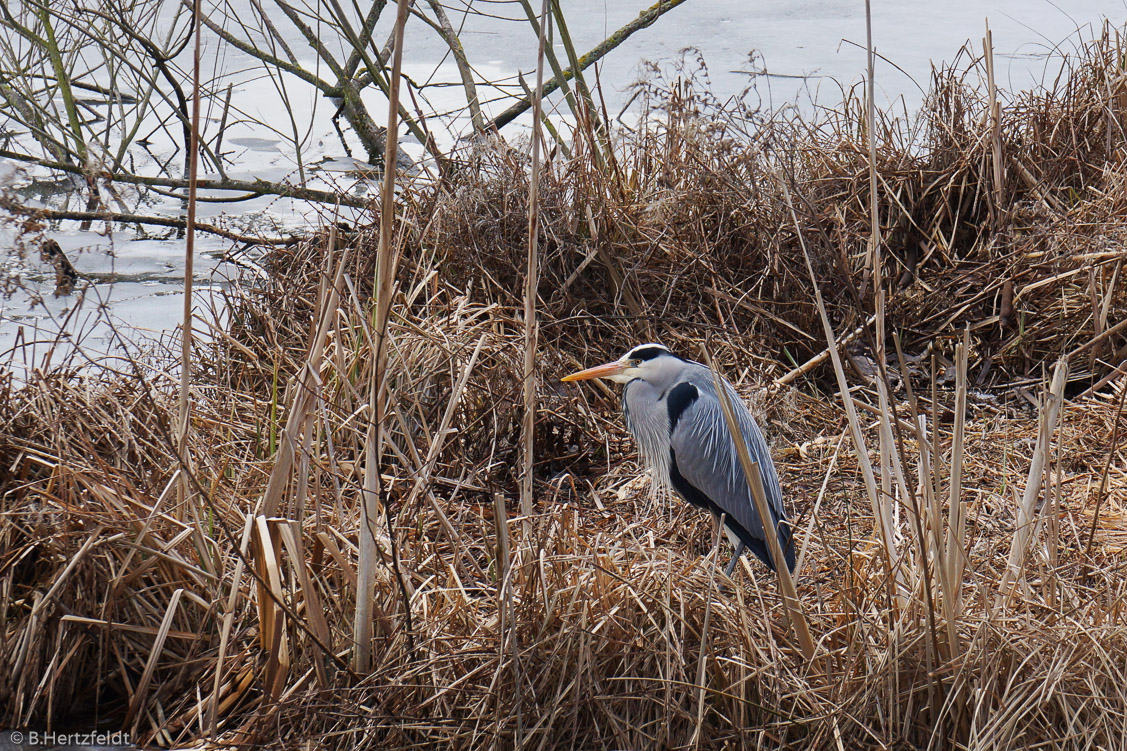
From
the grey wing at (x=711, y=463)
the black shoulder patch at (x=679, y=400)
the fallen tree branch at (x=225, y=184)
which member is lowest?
the grey wing at (x=711, y=463)

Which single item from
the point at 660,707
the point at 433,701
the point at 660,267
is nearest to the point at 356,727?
the point at 433,701

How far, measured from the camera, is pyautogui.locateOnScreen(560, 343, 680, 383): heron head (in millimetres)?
2570

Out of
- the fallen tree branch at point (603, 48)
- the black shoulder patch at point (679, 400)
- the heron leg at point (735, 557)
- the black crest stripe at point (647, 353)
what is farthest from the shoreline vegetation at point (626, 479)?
the fallen tree branch at point (603, 48)

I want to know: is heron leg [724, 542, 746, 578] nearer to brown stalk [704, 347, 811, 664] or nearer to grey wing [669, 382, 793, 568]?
grey wing [669, 382, 793, 568]

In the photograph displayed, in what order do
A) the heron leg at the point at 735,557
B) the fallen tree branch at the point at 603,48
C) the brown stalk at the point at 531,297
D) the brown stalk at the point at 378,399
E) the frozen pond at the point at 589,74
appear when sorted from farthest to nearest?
the fallen tree branch at the point at 603,48 → the frozen pond at the point at 589,74 → the heron leg at the point at 735,557 → the brown stalk at the point at 531,297 → the brown stalk at the point at 378,399

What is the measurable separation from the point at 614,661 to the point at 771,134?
2.27m

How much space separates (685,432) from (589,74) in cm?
373

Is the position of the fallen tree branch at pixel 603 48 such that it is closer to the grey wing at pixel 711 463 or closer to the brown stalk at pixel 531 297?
the grey wing at pixel 711 463

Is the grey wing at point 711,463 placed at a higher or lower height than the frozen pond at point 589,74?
lower

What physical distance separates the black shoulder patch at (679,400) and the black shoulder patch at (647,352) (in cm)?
10

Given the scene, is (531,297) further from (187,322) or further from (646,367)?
(646,367)

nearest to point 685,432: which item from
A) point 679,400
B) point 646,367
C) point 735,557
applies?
point 679,400

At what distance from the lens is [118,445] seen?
235 centimetres

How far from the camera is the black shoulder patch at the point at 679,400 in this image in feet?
8.33
